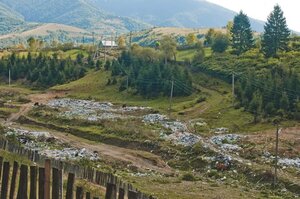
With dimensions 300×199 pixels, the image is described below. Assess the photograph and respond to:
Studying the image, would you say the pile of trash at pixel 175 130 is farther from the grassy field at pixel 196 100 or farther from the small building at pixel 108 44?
the small building at pixel 108 44

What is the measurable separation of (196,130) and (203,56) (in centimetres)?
5147

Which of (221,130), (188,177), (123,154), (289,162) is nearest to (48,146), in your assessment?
(123,154)

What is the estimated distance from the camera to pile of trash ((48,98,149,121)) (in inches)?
2984

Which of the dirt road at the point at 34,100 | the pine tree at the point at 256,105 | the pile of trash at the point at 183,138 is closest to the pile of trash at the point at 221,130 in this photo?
the pile of trash at the point at 183,138

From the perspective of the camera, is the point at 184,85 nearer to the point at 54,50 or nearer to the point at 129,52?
the point at 129,52

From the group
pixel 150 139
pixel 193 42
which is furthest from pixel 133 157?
pixel 193 42

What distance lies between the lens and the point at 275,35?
113 m

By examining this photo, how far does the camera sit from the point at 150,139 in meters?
61.7

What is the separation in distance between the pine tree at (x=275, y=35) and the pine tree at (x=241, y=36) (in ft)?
16.8

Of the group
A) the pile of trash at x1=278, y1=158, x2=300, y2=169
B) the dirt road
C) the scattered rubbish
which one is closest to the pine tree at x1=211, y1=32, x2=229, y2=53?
the dirt road

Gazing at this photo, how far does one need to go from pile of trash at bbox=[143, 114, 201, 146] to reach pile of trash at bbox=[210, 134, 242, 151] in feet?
7.56

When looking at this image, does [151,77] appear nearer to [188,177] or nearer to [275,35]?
[275,35]

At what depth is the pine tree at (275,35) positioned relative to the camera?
110562mm

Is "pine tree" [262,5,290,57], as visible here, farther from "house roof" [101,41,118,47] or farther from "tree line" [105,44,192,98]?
"house roof" [101,41,118,47]
